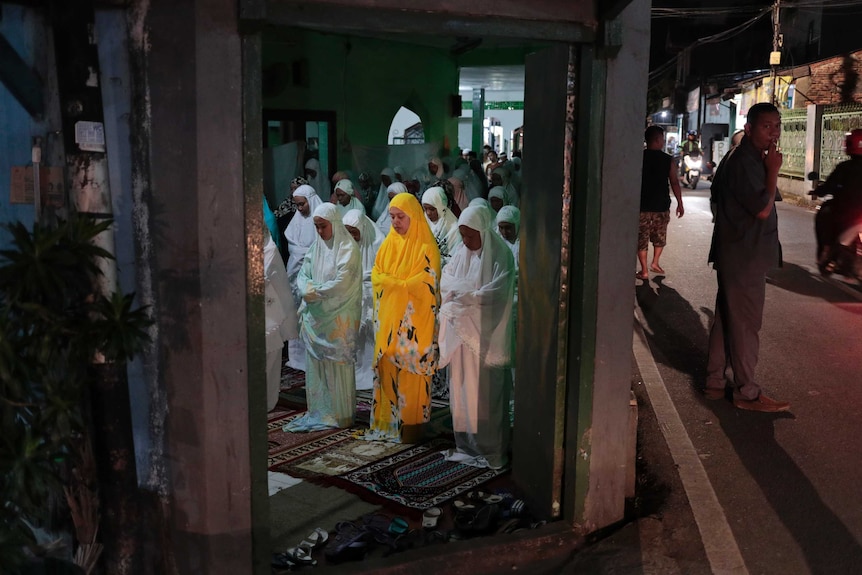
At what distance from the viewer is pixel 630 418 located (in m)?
4.71

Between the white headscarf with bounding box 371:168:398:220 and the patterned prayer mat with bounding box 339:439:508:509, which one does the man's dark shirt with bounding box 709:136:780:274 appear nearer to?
the patterned prayer mat with bounding box 339:439:508:509

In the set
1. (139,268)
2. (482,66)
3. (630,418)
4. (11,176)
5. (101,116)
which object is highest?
(482,66)

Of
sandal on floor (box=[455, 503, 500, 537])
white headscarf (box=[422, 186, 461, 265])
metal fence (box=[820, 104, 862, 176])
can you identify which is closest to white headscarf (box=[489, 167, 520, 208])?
white headscarf (box=[422, 186, 461, 265])

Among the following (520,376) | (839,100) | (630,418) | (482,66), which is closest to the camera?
(630,418)

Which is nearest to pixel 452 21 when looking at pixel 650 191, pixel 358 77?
pixel 650 191

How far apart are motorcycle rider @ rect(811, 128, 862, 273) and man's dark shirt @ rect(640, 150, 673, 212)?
243 centimetres

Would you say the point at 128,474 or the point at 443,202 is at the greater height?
the point at 443,202

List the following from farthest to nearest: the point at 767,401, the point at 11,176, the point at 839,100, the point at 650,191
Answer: the point at 839,100, the point at 650,191, the point at 767,401, the point at 11,176

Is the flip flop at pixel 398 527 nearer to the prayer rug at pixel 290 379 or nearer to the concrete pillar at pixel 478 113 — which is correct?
the prayer rug at pixel 290 379

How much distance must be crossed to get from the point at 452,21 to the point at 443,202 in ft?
14.2

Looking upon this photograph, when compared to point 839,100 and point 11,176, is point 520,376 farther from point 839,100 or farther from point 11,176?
point 839,100

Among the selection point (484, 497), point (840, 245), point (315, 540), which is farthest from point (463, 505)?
point (840, 245)

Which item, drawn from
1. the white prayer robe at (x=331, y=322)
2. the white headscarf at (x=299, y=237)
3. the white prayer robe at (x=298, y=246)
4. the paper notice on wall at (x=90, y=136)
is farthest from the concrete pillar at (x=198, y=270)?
the white headscarf at (x=299, y=237)

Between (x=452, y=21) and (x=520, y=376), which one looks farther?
(x=520, y=376)
